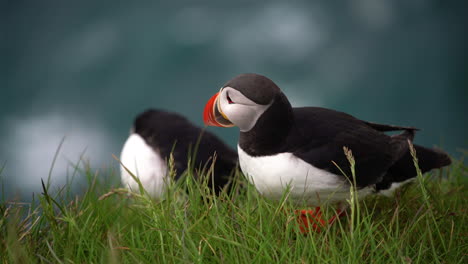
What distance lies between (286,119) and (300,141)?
0.14 m

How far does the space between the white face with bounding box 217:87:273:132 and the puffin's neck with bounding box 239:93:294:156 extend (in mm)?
32

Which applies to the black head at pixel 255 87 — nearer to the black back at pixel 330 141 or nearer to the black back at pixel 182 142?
the black back at pixel 330 141

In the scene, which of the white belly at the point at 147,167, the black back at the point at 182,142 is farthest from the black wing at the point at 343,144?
the white belly at the point at 147,167

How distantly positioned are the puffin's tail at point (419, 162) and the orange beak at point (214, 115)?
109cm

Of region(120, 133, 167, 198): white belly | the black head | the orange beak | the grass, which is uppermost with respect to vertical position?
the black head

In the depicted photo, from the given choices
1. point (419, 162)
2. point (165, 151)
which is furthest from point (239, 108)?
point (165, 151)

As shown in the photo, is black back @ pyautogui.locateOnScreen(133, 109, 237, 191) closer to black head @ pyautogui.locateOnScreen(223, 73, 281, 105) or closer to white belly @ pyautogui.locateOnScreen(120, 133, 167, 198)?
white belly @ pyautogui.locateOnScreen(120, 133, 167, 198)

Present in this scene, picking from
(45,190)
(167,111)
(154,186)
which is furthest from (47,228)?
(167,111)

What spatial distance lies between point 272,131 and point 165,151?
1.94 meters

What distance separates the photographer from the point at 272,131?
2246 mm

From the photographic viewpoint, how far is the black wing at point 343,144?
2287 millimetres

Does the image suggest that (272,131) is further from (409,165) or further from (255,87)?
(409,165)

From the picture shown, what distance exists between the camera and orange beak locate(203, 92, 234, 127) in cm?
227

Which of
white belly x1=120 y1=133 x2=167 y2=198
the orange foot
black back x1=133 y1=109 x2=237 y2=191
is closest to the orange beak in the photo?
the orange foot
